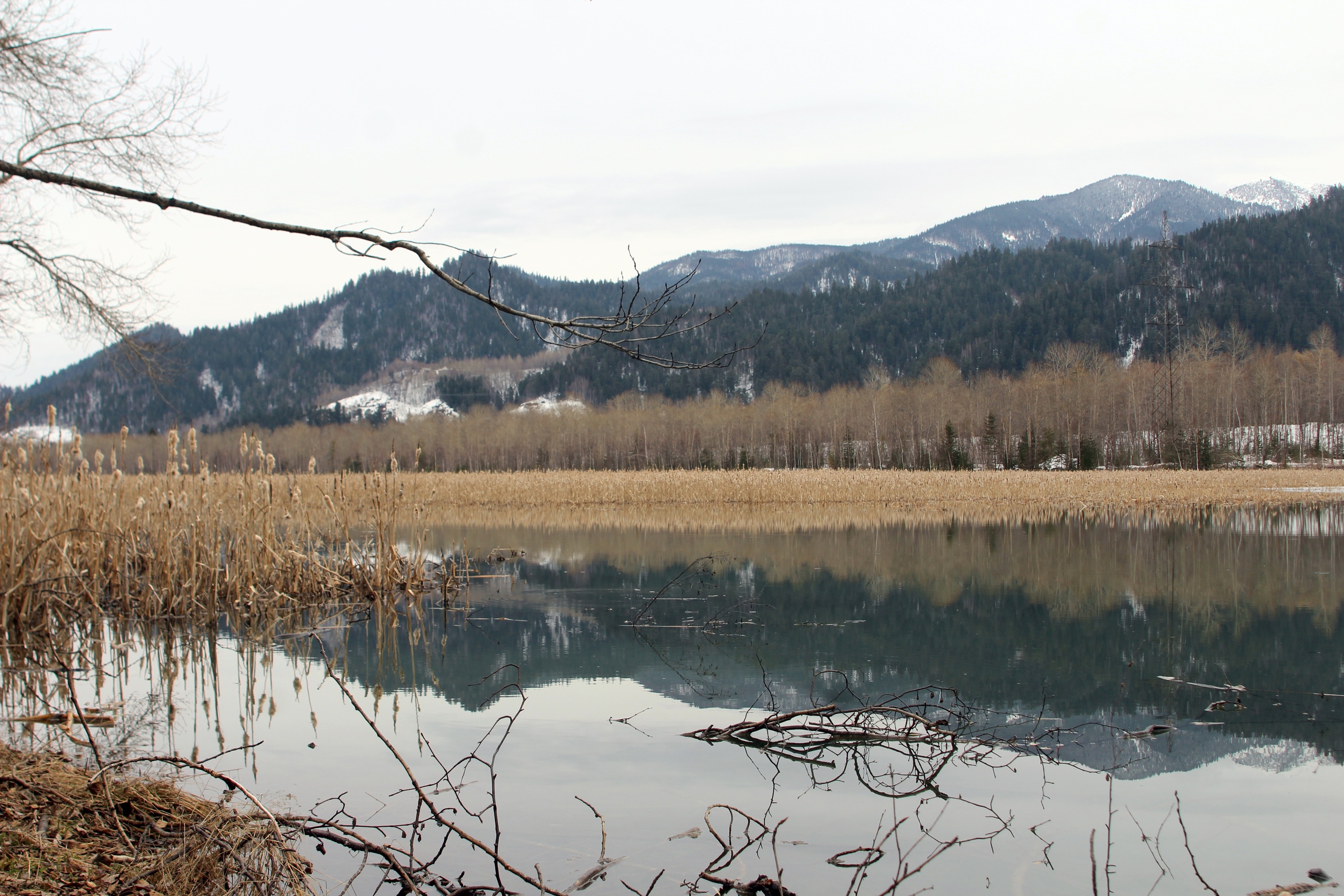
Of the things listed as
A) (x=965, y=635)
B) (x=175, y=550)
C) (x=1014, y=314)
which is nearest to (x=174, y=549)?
(x=175, y=550)

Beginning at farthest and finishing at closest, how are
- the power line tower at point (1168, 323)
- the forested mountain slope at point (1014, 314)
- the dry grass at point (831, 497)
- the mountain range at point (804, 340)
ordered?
1. the mountain range at point (804, 340)
2. the forested mountain slope at point (1014, 314)
3. the power line tower at point (1168, 323)
4. the dry grass at point (831, 497)

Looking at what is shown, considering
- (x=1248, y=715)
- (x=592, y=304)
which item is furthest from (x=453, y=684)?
(x=592, y=304)

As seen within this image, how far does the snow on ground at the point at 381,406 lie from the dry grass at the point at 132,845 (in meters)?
141

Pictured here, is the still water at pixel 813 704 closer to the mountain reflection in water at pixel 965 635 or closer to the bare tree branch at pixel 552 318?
the mountain reflection in water at pixel 965 635

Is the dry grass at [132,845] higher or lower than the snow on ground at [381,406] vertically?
lower

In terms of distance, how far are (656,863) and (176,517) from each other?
6805 mm

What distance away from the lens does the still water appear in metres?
3.19

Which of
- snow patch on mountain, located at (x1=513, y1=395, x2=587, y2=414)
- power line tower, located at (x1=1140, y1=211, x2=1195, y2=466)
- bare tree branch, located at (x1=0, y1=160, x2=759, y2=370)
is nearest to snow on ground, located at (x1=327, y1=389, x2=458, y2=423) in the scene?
snow patch on mountain, located at (x1=513, y1=395, x2=587, y2=414)

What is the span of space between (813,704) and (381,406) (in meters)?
155

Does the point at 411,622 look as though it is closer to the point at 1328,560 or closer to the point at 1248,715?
A: the point at 1248,715

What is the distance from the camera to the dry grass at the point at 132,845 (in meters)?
2.33

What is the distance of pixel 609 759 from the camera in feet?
14.0

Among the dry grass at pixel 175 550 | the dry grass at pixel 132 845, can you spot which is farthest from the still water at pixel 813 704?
the dry grass at pixel 175 550

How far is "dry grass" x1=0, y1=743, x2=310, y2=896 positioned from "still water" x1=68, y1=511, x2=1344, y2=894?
0.41 m
